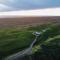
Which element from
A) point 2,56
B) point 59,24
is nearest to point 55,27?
point 59,24

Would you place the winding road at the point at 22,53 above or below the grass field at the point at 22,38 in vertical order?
below

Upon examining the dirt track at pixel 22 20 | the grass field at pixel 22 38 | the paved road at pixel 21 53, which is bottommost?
the paved road at pixel 21 53

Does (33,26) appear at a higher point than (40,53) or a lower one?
higher

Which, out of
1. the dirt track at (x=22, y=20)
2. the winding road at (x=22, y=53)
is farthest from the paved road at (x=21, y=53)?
the dirt track at (x=22, y=20)

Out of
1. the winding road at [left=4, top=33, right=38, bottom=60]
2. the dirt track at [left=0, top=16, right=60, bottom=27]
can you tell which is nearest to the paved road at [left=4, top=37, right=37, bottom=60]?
the winding road at [left=4, top=33, right=38, bottom=60]

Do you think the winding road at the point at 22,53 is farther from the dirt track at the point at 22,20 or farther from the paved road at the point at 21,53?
the dirt track at the point at 22,20

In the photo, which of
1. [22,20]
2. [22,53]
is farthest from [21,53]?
[22,20]

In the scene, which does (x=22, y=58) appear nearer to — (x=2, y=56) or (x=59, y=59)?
(x=2, y=56)

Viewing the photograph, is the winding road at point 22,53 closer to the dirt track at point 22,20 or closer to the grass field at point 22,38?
the grass field at point 22,38
